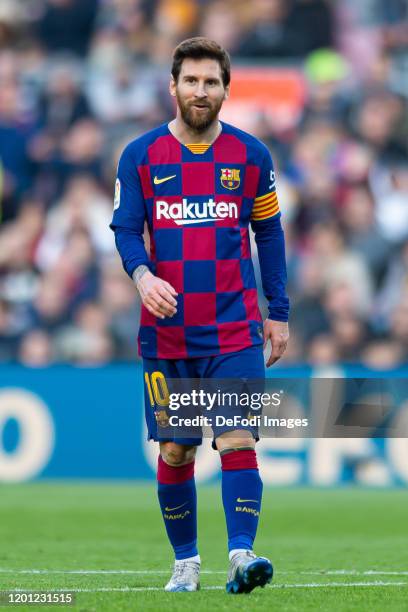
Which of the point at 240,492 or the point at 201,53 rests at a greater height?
the point at 201,53

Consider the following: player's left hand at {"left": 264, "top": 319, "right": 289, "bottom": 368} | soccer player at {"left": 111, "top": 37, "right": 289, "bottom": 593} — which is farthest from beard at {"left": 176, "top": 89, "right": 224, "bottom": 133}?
player's left hand at {"left": 264, "top": 319, "right": 289, "bottom": 368}

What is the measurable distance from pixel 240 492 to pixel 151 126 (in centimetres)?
981

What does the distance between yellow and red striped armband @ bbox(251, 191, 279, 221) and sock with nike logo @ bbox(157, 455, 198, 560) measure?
3.49 feet

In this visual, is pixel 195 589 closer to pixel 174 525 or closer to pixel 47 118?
pixel 174 525

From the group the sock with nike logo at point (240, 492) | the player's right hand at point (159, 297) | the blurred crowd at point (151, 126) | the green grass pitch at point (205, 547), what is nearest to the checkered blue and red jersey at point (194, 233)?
the player's right hand at point (159, 297)

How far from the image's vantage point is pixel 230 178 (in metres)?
5.72

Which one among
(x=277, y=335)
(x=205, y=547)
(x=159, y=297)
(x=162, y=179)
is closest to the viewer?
(x=159, y=297)

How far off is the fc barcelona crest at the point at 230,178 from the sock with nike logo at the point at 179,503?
1161 millimetres

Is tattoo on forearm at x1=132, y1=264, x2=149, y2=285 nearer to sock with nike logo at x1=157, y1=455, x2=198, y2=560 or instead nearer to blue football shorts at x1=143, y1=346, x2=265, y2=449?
blue football shorts at x1=143, y1=346, x2=265, y2=449

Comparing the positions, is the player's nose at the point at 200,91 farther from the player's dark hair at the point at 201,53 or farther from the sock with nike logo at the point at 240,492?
the sock with nike logo at the point at 240,492

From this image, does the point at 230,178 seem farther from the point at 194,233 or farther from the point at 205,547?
the point at 205,547

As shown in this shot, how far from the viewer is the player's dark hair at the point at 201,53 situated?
5.62 meters

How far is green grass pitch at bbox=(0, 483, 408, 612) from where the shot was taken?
529 cm

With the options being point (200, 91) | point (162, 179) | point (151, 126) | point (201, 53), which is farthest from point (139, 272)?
point (151, 126)
